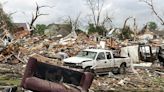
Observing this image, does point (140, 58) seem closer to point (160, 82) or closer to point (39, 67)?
point (160, 82)

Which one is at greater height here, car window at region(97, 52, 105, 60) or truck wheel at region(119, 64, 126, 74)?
car window at region(97, 52, 105, 60)

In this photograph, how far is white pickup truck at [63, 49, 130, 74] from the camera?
82.8 ft

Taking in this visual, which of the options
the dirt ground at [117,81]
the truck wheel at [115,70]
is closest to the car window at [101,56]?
the dirt ground at [117,81]

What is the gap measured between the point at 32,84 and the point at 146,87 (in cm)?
1434

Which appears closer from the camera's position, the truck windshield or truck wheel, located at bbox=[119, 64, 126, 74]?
the truck windshield

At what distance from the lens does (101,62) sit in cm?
2677

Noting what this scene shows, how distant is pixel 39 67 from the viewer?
9.97 m

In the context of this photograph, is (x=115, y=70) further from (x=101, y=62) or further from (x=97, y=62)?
(x=97, y=62)

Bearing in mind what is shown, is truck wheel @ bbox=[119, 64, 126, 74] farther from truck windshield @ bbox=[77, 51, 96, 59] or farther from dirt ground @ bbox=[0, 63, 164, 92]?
truck windshield @ bbox=[77, 51, 96, 59]

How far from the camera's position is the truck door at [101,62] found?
26.4 m

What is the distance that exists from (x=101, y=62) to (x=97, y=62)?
0.52 m

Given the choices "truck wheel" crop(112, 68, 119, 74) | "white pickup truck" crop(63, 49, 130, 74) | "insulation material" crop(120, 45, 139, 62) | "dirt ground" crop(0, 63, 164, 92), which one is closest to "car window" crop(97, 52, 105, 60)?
"white pickup truck" crop(63, 49, 130, 74)

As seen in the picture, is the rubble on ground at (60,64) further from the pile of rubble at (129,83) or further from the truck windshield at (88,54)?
the truck windshield at (88,54)

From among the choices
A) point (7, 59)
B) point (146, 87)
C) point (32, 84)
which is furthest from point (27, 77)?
point (7, 59)
